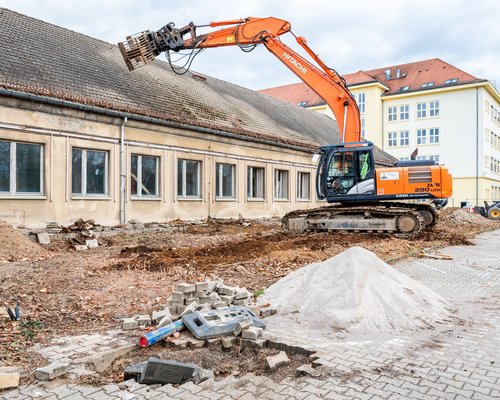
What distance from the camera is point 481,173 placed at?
4881 centimetres

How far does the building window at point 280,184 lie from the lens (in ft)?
75.6

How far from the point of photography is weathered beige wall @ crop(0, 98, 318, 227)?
12.9m

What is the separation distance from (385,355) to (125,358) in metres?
2.59

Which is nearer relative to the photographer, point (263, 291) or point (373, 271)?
point (373, 271)

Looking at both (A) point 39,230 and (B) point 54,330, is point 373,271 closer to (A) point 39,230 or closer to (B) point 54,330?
(B) point 54,330

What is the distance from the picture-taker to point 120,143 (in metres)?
15.5

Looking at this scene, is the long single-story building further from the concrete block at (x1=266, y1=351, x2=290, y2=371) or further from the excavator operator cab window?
the concrete block at (x1=266, y1=351, x2=290, y2=371)

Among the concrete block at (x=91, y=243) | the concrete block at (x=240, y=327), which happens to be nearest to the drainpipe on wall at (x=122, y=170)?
the concrete block at (x=91, y=243)

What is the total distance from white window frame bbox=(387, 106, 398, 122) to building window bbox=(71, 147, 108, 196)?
46199 millimetres

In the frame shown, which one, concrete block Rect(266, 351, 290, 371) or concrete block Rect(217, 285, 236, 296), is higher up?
concrete block Rect(217, 285, 236, 296)

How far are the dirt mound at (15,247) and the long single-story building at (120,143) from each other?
1.35 metres

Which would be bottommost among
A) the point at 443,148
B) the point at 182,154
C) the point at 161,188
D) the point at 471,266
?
the point at 471,266

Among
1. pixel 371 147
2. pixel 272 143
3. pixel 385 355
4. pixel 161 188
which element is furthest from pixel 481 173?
pixel 385 355

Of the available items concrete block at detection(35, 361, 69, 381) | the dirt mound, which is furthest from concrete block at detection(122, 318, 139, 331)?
the dirt mound
